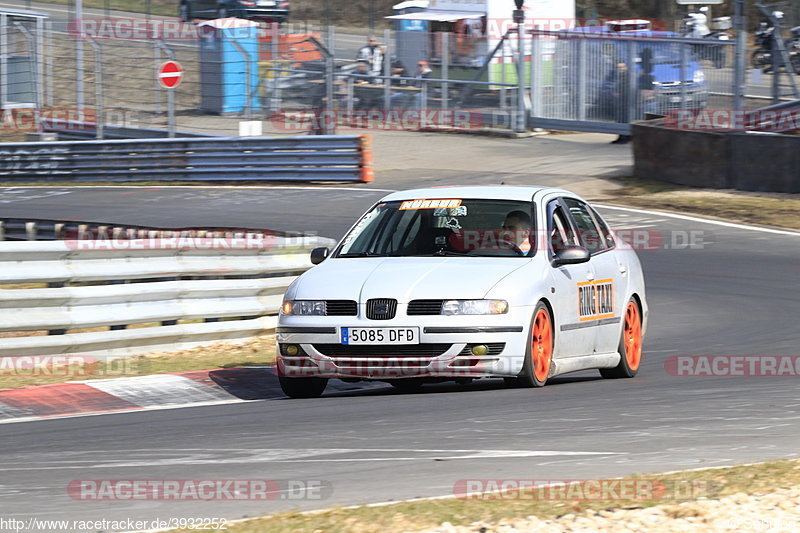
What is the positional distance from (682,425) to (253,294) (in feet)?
18.0

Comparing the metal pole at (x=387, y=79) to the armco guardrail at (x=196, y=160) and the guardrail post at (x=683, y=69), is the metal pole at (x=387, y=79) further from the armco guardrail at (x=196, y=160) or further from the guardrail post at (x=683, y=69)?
the guardrail post at (x=683, y=69)

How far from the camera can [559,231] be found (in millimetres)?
9141

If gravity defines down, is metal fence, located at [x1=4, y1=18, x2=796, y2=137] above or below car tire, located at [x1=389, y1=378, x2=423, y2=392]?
above

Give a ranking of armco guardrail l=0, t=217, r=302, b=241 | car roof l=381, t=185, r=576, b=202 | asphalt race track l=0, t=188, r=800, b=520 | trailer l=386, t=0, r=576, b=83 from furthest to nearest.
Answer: trailer l=386, t=0, r=576, b=83 < armco guardrail l=0, t=217, r=302, b=241 < car roof l=381, t=185, r=576, b=202 < asphalt race track l=0, t=188, r=800, b=520

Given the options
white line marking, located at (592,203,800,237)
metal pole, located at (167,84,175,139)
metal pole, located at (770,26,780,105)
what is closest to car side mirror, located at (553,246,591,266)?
white line marking, located at (592,203,800,237)

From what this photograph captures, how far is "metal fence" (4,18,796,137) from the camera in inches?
1109

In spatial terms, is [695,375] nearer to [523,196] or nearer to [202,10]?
[523,196]

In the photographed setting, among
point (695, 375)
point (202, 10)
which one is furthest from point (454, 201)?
point (202, 10)

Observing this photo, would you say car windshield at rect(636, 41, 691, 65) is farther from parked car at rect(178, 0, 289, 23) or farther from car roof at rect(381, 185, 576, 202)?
parked car at rect(178, 0, 289, 23)

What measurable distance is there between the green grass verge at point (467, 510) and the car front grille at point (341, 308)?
2.94 metres

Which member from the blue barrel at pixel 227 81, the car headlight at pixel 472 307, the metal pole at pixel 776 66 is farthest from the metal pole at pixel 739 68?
the car headlight at pixel 472 307

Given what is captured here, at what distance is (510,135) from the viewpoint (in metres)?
30.7

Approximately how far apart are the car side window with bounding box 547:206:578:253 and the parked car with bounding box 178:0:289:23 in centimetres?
3575

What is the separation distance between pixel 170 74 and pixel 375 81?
719 centimetres
